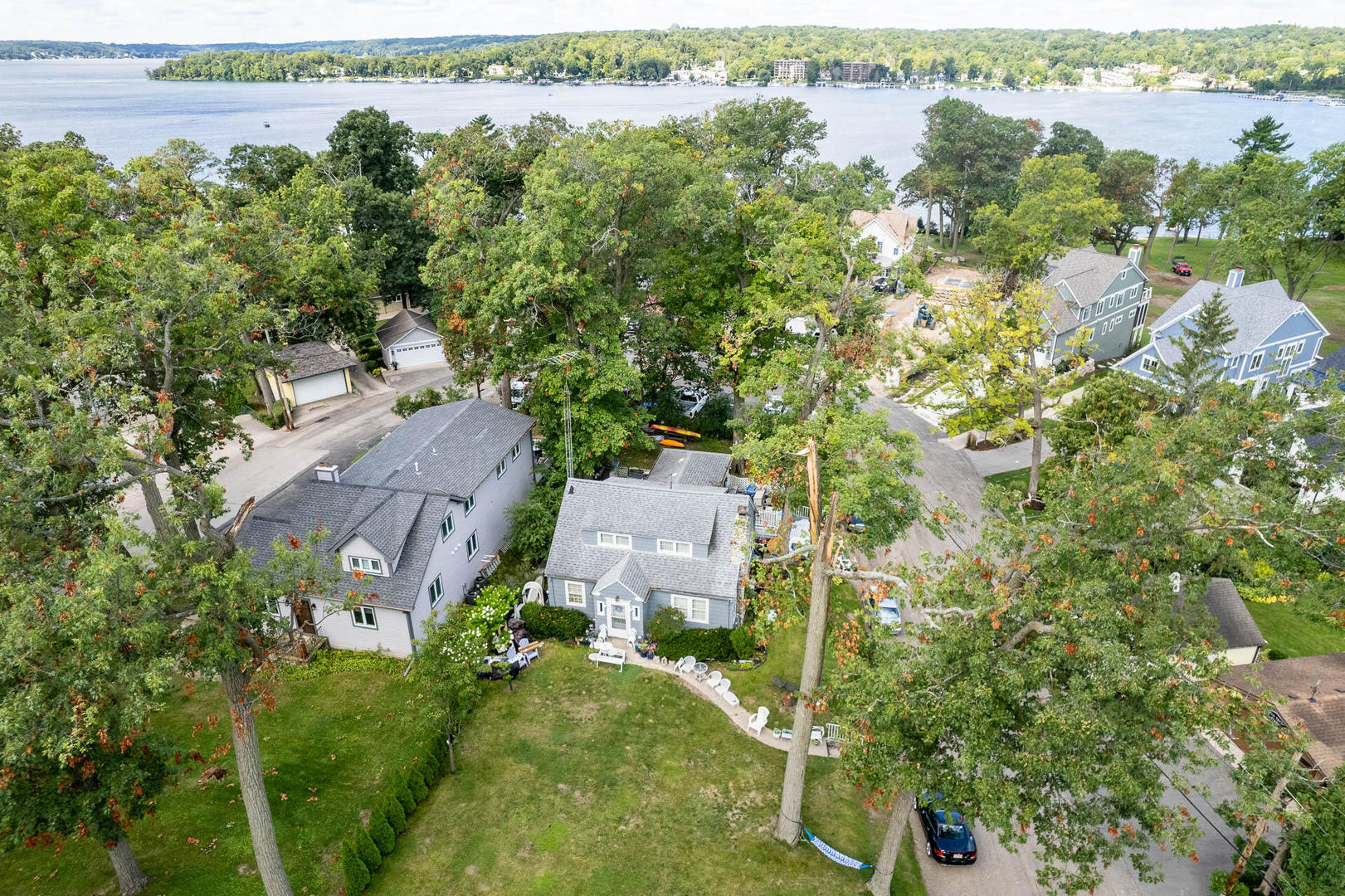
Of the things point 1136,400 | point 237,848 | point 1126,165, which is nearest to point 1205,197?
point 1126,165

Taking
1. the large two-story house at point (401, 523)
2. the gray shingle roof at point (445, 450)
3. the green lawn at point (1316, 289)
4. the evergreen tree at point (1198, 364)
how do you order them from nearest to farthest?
the large two-story house at point (401, 523)
the gray shingle roof at point (445, 450)
the evergreen tree at point (1198, 364)
the green lawn at point (1316, 289)

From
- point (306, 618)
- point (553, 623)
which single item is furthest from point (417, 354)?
point (553, 623)

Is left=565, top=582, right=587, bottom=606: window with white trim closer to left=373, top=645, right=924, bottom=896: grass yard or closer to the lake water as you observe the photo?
left=373, top=645, right=924, bottom=896: grass yard

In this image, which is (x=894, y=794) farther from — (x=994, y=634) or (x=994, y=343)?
(x=994, y=343)

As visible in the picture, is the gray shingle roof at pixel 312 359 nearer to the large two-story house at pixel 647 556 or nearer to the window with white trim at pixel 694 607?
the large two-story house at pixel 647 556

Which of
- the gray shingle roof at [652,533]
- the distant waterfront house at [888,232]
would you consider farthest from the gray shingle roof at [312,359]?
the distant waterfront house at [888,232]

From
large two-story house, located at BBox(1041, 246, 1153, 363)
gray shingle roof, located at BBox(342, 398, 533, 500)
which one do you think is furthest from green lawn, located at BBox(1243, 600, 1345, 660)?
gray shingle roof, located at BBox(342, 398, 533, 500)
